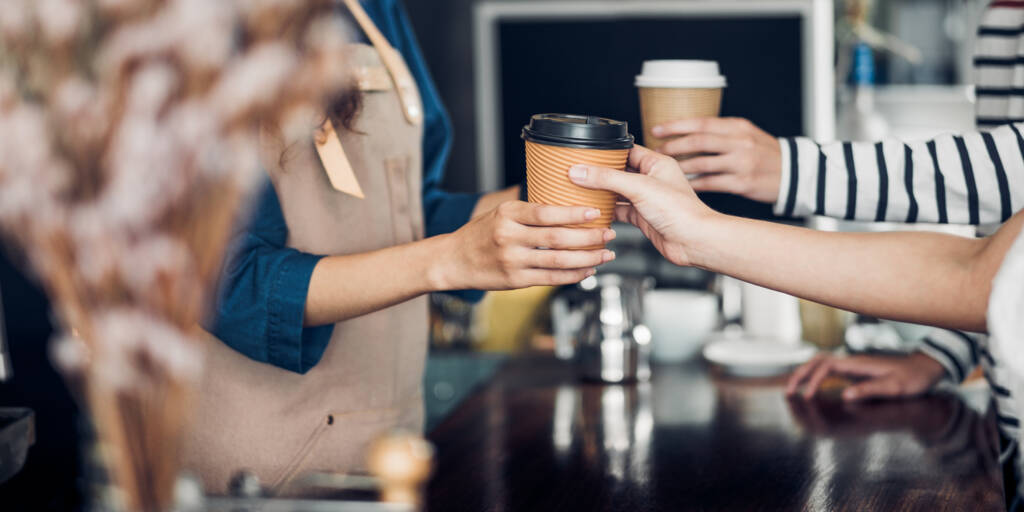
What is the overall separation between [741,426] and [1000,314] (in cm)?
70

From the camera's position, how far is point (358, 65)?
1.21 m

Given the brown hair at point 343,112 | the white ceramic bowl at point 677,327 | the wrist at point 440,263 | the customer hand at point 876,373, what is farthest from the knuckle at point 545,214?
the white ceramic bowl at point 677,327

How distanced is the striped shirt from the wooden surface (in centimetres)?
13

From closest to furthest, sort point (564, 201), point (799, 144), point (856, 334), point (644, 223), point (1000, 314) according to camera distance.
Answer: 1. point (1000, 314)
2. point (564, 201)
3. point (644, 223)
4. point (799, 144)
5. point (856, 334)

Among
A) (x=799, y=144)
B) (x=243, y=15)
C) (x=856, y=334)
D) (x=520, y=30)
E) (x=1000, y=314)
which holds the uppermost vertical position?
(x=520, y=30)

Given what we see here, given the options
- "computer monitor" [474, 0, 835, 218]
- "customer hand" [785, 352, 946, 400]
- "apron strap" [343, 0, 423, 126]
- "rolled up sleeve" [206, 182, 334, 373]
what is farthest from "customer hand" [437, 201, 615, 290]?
"computer monitor" [474, 0, 835, 218]

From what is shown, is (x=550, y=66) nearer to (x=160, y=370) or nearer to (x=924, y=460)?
(x=924, y=460)

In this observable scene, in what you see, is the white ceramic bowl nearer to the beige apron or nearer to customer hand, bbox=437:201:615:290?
the beige apron

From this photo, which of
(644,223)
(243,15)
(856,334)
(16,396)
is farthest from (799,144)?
(16,396)

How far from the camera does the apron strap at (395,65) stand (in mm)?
1260

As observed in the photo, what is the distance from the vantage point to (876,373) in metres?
1.51

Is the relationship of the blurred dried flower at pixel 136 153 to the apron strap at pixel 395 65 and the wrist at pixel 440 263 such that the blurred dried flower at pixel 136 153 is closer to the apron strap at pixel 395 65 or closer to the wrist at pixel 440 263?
the wrist at pixel 440 263

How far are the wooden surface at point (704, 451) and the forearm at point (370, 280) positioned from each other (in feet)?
0.87

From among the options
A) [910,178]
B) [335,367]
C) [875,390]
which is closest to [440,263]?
[335,367]
